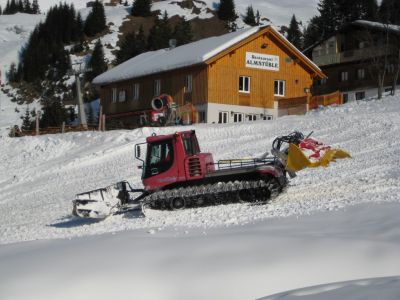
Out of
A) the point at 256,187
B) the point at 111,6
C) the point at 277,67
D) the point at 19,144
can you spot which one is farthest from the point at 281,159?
the point at 111,6

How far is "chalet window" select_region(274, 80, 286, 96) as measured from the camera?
142 feet

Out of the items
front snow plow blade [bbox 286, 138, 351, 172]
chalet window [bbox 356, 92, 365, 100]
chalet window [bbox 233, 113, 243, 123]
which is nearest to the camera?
front snow plow blade [bbox 286, 138, 351, 172]

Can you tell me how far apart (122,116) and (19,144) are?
13424 mm

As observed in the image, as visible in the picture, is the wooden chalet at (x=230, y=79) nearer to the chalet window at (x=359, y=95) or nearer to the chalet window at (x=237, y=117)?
the chalet window at (x=237, y=117)

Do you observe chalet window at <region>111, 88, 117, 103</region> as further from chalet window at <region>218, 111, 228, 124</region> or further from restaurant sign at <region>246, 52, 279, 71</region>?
restaurant sign at <region>246, 52, 279, 71</region>

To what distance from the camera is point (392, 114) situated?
1081 inches

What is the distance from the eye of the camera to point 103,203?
16031 mm

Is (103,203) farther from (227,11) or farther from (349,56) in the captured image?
(227,11)

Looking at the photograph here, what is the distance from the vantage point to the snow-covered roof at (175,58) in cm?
4084

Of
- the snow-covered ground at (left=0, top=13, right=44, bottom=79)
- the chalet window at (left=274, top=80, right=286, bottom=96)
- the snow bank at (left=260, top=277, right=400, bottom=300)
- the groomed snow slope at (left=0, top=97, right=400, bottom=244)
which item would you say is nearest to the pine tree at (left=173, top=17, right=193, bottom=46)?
the snow-covered ground at (left=0, top=13, right=44, bottom=79)

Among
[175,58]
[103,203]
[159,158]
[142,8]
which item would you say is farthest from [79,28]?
[103,203]

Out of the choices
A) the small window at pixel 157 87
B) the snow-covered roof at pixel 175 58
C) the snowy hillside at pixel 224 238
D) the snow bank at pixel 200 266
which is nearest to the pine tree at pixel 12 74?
the snow-covered roof at pixel 175 58

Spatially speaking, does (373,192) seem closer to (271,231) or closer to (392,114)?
(271,231)

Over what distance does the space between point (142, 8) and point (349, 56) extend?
44.0m
